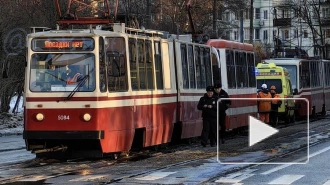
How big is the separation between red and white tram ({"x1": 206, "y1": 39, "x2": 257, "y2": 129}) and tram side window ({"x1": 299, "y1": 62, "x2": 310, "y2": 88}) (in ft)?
36.9

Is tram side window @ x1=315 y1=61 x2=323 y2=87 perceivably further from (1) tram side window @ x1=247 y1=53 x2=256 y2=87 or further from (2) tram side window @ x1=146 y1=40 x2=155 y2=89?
(2) tram side window @ x1=146 y1=40 x2=155 y2=89

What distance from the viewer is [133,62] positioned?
18172 mm

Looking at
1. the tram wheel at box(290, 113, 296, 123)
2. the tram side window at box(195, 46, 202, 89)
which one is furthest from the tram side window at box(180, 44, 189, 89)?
the tram wheel at box(290, 113, 296, 123)

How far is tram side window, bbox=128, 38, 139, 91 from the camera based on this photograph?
18.0m

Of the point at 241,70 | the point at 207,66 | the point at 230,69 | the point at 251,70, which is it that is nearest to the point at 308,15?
the point at 251,70

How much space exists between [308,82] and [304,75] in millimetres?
702

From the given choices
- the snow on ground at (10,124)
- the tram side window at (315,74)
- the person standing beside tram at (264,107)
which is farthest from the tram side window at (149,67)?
the tram side window at (315,74)

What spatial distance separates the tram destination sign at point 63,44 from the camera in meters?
17.2

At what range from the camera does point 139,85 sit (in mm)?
18484

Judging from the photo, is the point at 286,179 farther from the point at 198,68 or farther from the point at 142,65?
the point at 198,68

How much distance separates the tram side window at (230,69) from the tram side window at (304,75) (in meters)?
13.9

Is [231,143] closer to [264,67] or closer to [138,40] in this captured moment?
[138,40]

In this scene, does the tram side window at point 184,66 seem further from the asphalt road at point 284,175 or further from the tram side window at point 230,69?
the asphalt road at point 284,175

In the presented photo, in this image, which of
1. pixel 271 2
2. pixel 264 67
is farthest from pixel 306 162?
pixel 271 2
